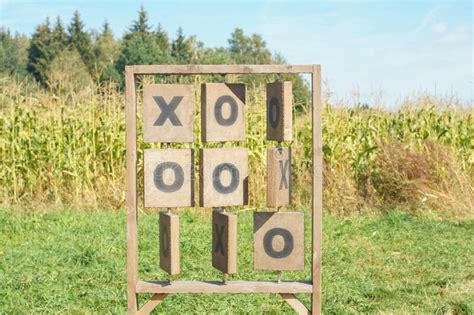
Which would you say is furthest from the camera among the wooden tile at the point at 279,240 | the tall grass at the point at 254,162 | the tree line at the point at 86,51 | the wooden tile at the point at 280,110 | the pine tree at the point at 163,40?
the pine tree at the point at 163,40

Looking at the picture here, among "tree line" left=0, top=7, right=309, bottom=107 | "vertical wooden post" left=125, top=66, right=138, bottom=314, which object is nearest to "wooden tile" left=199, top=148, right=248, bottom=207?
"vertical wooden post" left=125, top=66, right=138, bottom=314

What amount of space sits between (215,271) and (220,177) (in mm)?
2550

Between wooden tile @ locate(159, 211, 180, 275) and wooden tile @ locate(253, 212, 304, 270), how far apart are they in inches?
18.4

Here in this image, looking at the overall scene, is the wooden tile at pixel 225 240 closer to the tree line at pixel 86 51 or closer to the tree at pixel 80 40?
the tree line at pixel 86 51

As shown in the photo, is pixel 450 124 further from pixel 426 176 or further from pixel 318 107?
pixel 318 107

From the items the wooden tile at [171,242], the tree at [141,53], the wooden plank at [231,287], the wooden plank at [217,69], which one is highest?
the tree at [141,53]

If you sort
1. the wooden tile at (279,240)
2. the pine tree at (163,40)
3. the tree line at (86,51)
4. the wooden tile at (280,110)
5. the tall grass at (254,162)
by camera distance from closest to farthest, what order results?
the wooden tile at (280,110) < the wooden tile at (279,240) < the tall grass at (254,162) < the tree line at (86,51) < the pine tree at (163,40)

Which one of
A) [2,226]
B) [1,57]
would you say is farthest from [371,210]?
[1,57]

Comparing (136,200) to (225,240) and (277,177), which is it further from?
(277,177)

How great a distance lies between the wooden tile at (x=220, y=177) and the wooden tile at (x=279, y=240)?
0.21 m

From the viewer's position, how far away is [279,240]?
4.58 meters

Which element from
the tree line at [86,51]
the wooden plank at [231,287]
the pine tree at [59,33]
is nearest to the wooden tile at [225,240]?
the wooden plank at [231,287]

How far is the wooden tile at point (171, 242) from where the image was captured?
15.0ft

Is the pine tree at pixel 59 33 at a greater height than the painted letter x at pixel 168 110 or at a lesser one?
greater
